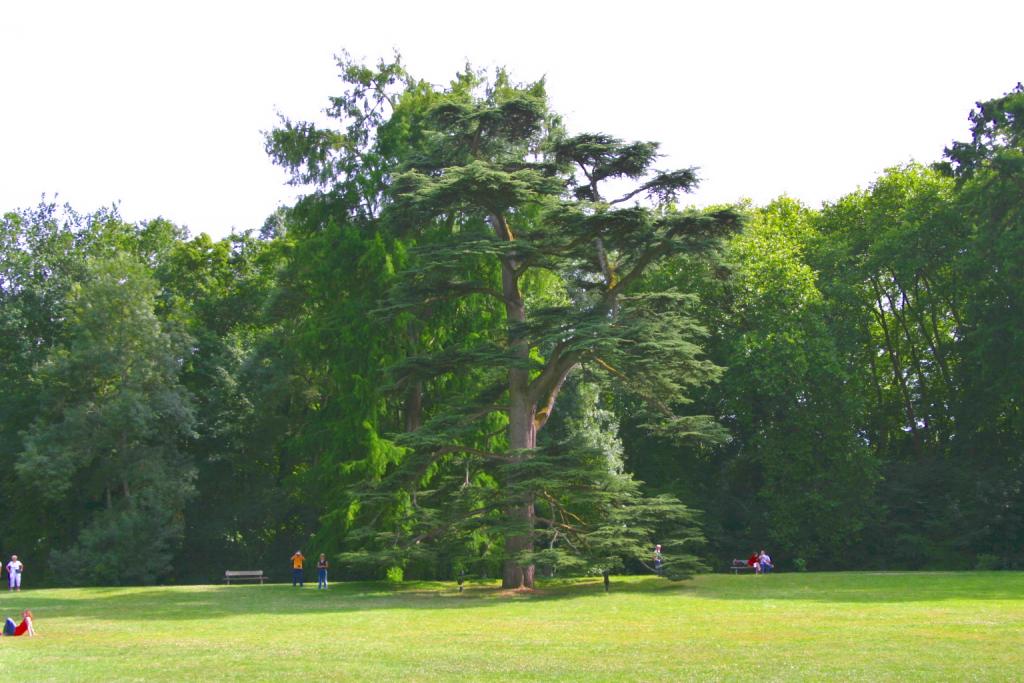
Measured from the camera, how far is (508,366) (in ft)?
104

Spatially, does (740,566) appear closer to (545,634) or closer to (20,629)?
(545,634)

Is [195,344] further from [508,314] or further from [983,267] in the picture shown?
[983,267]

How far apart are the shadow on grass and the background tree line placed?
1254 mm

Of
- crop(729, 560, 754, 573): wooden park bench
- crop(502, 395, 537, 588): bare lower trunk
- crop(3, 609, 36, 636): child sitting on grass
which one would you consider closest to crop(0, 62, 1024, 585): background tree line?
crop(502, 395, 537, 588): bare lower trunk

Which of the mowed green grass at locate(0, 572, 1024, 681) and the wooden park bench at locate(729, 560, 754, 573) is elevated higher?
the wooden park bench at locate(729, 560, 754, 573)

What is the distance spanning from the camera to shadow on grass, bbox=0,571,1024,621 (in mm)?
25188

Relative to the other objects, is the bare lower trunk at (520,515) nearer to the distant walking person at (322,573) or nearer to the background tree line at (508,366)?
the background tree line at (508,366)

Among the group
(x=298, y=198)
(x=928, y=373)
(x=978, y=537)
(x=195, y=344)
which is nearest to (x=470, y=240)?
(x=298, y=198)

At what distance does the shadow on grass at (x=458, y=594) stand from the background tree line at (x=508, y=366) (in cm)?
125

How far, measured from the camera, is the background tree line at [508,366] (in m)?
31.5

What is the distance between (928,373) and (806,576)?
19252mm

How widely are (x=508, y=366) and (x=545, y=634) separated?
Result: 13544mm

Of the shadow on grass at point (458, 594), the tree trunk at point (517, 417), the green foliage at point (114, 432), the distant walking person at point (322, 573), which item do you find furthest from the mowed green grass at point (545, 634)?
the green foliage at point (114, 432)

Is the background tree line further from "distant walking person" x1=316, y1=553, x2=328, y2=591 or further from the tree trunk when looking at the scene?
"distant walking person" x1=316, y1=553, x2=328, y2=591
